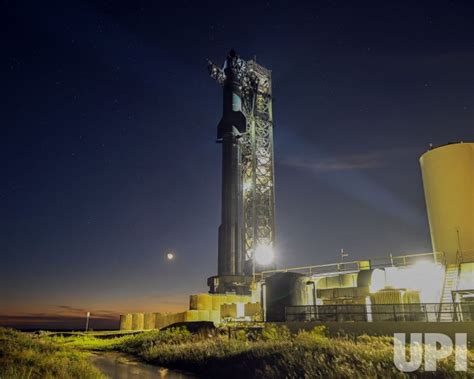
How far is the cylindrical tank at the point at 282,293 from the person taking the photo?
28.4 meters

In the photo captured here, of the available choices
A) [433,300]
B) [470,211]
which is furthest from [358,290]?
[470,211]

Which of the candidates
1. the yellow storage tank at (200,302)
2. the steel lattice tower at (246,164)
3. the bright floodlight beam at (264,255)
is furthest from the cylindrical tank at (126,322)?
the bright floodlight beam at (264,255)

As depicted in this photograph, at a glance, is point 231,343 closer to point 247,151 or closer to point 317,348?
point 317,348

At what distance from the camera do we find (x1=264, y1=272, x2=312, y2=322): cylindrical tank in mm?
28406

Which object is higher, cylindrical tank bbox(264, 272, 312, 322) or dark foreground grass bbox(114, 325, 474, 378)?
cylindrical tank bbox(264, 272, 312, 322)

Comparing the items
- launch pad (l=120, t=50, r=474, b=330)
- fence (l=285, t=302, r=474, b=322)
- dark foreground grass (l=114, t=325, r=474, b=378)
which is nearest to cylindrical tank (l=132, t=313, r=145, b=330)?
launch pad (l=120, t=50, r=474, b=330)

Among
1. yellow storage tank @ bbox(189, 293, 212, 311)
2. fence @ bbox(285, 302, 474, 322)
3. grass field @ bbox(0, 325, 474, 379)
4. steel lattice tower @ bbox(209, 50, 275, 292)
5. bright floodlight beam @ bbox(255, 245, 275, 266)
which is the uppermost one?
steel lattice tower @ bbox(209, 50, 275, 292)

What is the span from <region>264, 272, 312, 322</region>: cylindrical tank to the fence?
2467 mm

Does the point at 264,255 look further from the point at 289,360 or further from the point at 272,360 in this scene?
the point at 289,360

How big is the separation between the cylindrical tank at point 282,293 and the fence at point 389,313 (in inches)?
97.1

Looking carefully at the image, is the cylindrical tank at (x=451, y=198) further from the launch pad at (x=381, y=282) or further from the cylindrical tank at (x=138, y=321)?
the cylindrical tank at (x=138, y=321)

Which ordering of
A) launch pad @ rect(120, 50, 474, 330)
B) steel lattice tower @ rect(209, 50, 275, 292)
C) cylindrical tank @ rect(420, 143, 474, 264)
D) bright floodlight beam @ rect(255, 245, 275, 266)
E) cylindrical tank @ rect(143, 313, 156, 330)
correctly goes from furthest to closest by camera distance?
1. bright floodlight beam @ rect(255, 245, 275, 266)
2. steel lattice tower @ rect(209, 50, 275, 292)
3. cylindrical tank @ rect(143, 313, 156, 330)
4. cylindrical tank @ rect(420, 143, 474, 264)
5. launch pad @ rect(120, 50, 474, 330)

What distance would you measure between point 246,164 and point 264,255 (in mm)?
16865

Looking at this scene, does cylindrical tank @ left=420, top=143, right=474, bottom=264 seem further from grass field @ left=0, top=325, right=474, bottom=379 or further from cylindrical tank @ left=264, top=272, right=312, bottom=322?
grass field @ left=0, top=325, right=474, bottom=379
